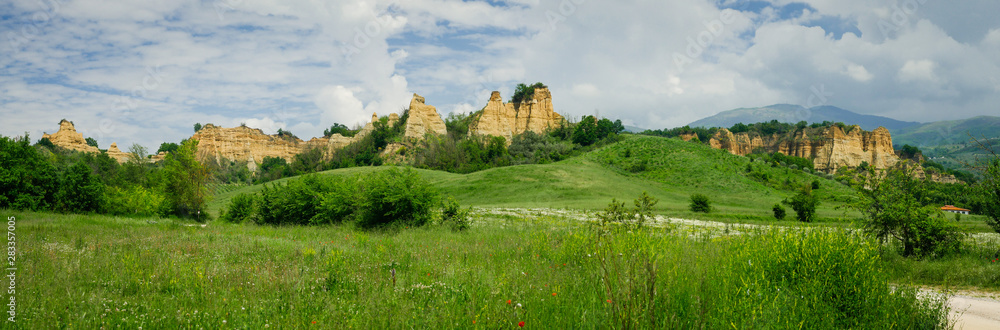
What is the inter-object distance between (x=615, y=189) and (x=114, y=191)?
→ 49614 mm

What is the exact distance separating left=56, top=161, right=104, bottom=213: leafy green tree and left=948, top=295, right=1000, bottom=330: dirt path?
121ft

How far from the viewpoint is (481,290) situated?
5395mm

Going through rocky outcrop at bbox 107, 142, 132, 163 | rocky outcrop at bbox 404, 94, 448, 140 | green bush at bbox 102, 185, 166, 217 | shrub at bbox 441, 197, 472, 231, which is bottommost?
green bush at bbox 102, 185, 166, 217

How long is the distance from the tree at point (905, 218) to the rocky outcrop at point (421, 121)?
4402 inches

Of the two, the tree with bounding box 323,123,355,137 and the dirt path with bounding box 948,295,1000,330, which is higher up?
the tree with bounding box 323,123,355,137

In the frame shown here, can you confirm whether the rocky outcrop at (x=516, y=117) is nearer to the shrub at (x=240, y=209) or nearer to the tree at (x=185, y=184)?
the tree at (x=185, y=184)

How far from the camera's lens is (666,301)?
421 cm

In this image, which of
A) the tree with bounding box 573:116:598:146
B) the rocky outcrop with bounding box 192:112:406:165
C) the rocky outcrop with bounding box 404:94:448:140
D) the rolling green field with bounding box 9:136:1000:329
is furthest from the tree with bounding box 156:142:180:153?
the rolling green field with bounding box 9:136:1000:329

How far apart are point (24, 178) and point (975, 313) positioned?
120 ft

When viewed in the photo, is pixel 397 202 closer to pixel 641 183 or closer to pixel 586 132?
pixel 641 183

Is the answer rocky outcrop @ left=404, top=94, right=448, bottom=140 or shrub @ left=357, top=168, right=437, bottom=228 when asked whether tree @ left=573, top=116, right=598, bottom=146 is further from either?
shrub @ left=357, top=168, right=437, bottom=228

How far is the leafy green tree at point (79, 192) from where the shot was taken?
83.3 ft

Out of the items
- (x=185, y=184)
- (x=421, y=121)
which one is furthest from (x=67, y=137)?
(x=185, y=184)

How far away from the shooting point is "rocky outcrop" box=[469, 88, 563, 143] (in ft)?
Answer: 397
